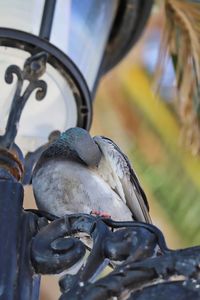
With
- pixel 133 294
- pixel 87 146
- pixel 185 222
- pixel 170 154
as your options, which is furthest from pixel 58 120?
pixel 170 154

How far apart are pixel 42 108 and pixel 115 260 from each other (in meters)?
0.73

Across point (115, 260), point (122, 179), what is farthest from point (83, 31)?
point (115, 260)

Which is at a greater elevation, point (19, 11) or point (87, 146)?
point (19, 11)

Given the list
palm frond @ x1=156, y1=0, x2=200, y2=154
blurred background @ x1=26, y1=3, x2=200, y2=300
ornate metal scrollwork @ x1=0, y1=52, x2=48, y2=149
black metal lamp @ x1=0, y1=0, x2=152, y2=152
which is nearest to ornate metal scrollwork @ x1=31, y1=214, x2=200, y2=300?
black metal lamp @ x1=0, y1=0, x2=152, y2=152

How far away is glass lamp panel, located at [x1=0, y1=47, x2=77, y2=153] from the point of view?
5.80 feet

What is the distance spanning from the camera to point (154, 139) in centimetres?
413

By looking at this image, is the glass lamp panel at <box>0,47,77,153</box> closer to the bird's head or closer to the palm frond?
the bird's head

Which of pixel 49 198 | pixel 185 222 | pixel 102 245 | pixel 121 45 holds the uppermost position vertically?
pixel 121 45

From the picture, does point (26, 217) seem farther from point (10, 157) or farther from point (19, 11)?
point (19, 11)

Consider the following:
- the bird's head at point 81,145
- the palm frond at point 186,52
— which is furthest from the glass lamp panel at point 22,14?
the palm frond at point 186,52

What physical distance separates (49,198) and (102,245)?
69 centimetres

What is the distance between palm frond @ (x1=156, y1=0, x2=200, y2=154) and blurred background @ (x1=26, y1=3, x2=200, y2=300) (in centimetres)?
16

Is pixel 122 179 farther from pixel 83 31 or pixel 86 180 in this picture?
pixel 83 31

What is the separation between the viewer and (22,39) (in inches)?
69.2
